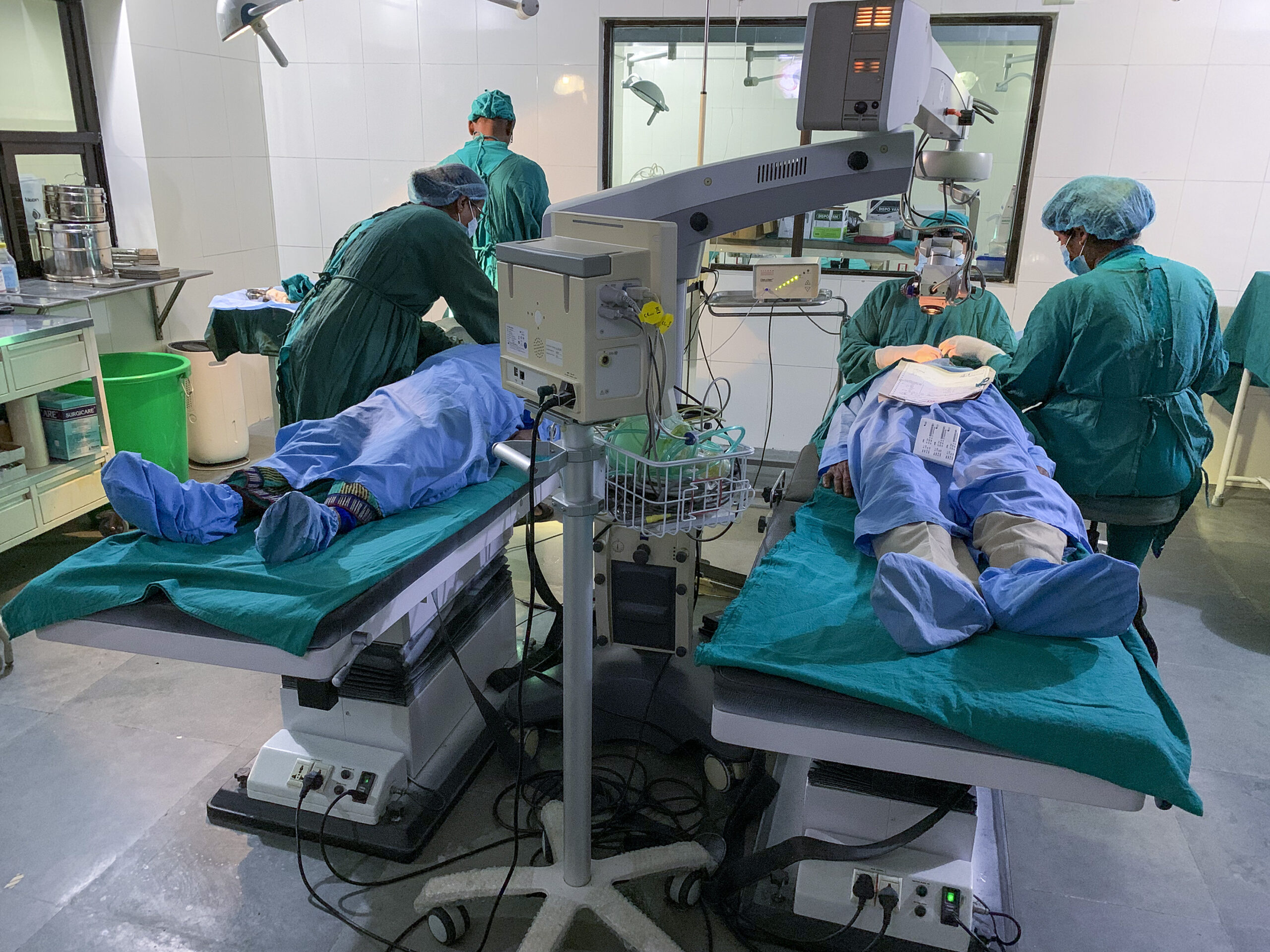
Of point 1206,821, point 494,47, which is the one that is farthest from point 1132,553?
point 494,47

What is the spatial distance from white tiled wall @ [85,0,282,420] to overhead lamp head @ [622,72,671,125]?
1.95 metres

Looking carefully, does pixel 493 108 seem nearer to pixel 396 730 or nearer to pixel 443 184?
pixel 443 184

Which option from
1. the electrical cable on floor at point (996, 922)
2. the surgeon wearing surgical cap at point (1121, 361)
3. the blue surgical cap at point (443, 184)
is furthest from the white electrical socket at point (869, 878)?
the blue surgical cap at point (443, 184)

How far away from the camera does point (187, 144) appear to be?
14.3 ft

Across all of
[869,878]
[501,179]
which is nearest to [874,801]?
[869,878]

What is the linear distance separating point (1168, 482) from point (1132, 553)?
0.29m

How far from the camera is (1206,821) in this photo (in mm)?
2289

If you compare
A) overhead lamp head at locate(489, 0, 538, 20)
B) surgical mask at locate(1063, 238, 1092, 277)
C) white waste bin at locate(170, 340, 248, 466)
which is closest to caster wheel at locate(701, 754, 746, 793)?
surgical mask at locate(1063, 238, 1092, 277)

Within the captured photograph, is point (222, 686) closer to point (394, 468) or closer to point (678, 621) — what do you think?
point (394, 468)

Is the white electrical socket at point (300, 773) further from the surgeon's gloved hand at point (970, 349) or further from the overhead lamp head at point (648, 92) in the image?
the overhead lamp head at point (648, 92)

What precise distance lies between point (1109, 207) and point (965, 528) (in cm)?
108

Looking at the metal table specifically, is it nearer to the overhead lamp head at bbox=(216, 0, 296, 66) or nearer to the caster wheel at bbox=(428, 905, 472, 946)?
the overhead lamp head at bbox=(216, 0, 296, 66)

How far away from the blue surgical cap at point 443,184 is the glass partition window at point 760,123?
1.99 meters

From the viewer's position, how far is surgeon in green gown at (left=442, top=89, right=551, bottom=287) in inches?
151
